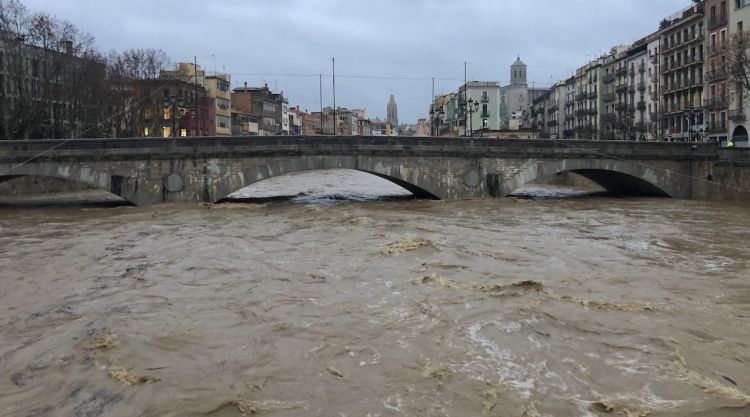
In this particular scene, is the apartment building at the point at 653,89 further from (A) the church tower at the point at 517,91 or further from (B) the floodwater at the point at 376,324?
(A) the church tower at the point at 517,91

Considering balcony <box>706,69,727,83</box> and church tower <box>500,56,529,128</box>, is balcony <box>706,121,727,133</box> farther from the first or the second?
church tower <box>500,56,529,128</box>

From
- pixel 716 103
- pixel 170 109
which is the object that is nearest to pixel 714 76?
pixel 716 103

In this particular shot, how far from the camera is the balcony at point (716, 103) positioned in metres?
50.8

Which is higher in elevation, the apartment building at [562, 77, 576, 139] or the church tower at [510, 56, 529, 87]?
the church tower at [510, 56, 529, 87]

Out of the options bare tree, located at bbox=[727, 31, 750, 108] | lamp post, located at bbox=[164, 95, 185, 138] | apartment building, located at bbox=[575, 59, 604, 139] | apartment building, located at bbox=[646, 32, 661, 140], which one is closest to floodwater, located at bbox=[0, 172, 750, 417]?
bare tree, located at bbox=[727, 31, 750, 108]

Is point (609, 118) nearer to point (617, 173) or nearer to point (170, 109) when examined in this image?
point (617, 173)

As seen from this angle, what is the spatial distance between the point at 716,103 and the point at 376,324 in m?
51.9

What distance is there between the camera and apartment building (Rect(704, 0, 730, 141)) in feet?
167

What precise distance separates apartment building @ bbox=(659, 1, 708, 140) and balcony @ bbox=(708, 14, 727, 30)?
1750mm

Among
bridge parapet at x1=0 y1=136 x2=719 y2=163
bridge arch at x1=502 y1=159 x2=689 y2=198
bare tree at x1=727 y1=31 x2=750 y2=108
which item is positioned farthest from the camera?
bare tree at x1=727 y1=31 x2=750 y2=108

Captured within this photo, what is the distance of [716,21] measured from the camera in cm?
5234

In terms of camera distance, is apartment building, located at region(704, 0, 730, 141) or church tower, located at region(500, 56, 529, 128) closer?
apartment building, located at region(704, 0, 730, 141)

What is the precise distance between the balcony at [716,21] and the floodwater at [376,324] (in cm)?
3955

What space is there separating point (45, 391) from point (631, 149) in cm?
3199
